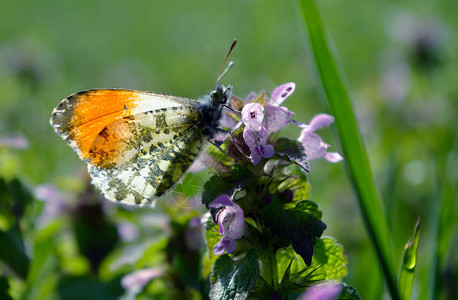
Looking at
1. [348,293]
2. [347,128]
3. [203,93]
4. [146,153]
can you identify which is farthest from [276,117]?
[203,93]

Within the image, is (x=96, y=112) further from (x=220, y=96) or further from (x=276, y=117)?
(x=276, y=117)

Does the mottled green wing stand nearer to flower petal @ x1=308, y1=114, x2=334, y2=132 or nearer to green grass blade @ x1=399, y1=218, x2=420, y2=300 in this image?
flower petal @ x1=308, y1=114, x2=334, y2=132

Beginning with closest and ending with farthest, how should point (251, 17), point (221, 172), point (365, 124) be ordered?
point (221, 172) < point (365, 124) < point (251, 17)

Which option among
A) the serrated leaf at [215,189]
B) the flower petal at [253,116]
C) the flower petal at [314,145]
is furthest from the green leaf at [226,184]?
the flower petal at [314,145]

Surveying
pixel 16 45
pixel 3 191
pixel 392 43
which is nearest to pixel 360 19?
pixel 392 43

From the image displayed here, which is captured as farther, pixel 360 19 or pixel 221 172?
pixel 360 19

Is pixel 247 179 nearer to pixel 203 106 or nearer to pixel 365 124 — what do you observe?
pixel 203 106

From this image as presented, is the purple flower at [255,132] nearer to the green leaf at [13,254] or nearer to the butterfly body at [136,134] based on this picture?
the butterfly body at [136,134]
